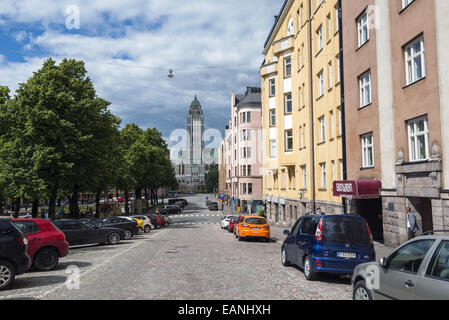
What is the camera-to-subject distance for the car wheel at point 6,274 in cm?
906

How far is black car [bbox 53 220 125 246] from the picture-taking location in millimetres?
18266

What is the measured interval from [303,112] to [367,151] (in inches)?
433

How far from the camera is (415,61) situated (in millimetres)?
15055

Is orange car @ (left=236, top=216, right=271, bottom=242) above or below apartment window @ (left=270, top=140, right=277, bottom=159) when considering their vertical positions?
below

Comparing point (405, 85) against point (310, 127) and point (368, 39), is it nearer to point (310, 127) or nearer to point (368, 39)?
point (368, 39)

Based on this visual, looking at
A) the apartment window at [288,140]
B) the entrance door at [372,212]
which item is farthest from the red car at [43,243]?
the apartment window at [288,140]

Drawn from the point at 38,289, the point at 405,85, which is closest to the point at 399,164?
the point at 405,85

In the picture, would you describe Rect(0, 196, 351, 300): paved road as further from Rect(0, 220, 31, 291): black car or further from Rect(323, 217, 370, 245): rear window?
Rect(323, 217, 370, 245): rear window

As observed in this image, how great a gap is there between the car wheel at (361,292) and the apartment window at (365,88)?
1386 cm

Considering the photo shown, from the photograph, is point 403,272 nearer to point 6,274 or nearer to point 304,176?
point 6,274

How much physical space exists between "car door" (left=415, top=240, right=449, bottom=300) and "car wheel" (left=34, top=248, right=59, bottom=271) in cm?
1031

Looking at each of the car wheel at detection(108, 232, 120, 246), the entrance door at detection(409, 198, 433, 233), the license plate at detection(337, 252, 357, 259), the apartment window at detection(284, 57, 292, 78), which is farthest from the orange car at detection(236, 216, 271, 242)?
the apartment window at detection(284, 57, 292, 78)

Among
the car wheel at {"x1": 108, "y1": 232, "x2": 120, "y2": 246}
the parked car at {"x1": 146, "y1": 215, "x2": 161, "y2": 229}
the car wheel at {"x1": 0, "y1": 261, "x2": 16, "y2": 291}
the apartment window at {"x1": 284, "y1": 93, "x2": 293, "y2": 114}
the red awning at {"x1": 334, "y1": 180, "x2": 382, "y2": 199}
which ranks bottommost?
the parked car at {"x1": 146, "y1": 215, "x2": 161, "y2": 229}

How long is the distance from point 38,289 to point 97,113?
2250 centimetres
